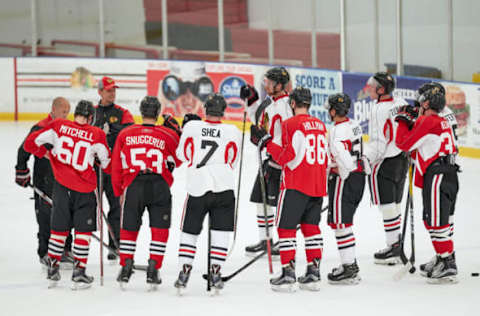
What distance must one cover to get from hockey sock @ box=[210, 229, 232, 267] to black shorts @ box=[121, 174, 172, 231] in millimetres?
331

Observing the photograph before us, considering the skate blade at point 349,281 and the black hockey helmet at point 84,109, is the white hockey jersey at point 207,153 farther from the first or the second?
the skate blade at point 349,281

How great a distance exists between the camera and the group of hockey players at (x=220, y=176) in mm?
5258

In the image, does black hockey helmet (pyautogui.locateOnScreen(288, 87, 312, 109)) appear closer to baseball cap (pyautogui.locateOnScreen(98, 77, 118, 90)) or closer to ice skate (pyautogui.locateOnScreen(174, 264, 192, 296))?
ice skate (pyautogui.locateOnScreen(174, 264, 192, 296))

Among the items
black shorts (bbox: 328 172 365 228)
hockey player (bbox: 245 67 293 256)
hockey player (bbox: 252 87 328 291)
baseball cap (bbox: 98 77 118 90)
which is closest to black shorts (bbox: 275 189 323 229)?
hockey player (bbox: 252 87 328 291)

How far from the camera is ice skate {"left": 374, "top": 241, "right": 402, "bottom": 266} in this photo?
6090 mm

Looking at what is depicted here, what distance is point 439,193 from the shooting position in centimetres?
542

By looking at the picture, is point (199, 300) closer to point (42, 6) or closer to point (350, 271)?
point (350, 271)

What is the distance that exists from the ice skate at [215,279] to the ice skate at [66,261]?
51.7 inches

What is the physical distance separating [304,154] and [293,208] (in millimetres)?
354

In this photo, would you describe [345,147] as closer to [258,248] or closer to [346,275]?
[346,275]

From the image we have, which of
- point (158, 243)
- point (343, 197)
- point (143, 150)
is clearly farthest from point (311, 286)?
point (143, 150)

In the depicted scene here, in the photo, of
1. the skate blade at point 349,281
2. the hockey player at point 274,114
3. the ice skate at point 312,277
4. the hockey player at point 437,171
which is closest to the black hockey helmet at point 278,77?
the hockey player at point 274,114

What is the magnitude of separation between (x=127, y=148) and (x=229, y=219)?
0.79 meters

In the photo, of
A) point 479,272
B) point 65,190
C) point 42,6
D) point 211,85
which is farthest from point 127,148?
point 42,6
